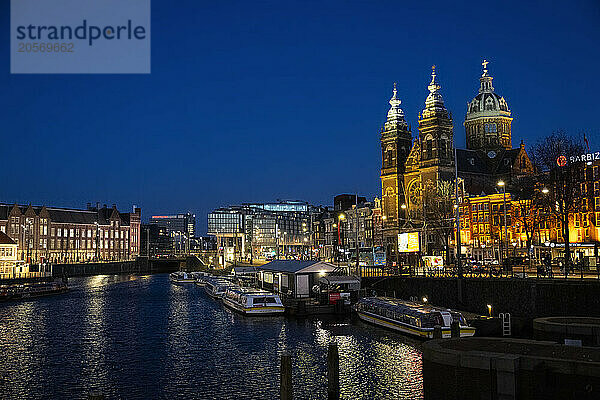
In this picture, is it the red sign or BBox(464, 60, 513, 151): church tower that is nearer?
the red sign

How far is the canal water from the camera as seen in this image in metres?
37.2

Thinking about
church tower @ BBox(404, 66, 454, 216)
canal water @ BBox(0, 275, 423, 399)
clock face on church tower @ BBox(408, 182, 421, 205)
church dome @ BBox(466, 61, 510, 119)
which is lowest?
canal water @ BBox(0, 275, 423, 399)

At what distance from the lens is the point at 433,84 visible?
160 metres

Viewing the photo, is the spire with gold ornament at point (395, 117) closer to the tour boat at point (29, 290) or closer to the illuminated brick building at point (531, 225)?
the illuminated brick building at point (531, 225)

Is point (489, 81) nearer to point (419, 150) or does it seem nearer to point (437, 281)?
point (419, 150)

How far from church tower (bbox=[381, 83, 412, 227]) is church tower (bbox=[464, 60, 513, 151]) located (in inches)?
708

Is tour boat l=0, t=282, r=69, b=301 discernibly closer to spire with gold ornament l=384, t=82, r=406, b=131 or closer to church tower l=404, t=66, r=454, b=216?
church tower l=404, t=66, r=454, b=216

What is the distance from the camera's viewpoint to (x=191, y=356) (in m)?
47.6

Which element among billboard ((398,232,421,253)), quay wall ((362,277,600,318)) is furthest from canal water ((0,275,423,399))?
billboard ((398,232,421,253))

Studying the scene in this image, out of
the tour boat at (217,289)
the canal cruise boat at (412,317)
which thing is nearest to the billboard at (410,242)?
the tour boat at (217,289)

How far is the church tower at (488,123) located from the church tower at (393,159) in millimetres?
17992

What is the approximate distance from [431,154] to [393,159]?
1445cm

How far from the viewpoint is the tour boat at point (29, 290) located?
322ft

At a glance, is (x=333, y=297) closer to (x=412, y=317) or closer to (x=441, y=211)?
(x=412, y=317)
